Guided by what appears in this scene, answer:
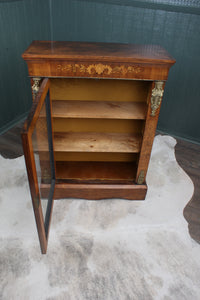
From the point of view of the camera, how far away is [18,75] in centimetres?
284

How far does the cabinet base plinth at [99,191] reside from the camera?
76.8 inches

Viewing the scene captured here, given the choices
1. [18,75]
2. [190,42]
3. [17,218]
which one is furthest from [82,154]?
[190,42]

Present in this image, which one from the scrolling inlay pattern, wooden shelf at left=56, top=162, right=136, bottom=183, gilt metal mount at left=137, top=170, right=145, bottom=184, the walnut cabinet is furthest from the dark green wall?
the scrolling inlay pattern

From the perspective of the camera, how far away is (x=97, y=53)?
151 cm

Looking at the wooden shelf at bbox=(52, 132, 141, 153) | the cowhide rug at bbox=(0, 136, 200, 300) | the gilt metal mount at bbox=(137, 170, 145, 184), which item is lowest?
the cowhide rug at bbox=(0, 136, 200, 300)

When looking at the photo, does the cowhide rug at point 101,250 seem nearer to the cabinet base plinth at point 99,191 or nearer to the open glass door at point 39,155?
the cabinet base plinth at point 99,191

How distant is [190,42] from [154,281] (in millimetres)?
2360

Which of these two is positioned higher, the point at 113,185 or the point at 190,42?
the point at 190,42

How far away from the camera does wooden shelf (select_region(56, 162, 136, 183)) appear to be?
201 centimetres

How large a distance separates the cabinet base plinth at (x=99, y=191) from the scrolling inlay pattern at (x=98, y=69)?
912 millimetres

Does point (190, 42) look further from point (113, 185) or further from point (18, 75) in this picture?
point (18, 75)

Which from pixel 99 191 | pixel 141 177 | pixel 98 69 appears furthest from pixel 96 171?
pixel 98 69

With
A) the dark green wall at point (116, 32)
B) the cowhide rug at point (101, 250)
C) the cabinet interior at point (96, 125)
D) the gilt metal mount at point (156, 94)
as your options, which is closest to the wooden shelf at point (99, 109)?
the cabinet interior at point (96, 125)

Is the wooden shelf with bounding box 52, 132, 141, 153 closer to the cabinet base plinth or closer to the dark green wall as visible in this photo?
the cabinet base plinth
